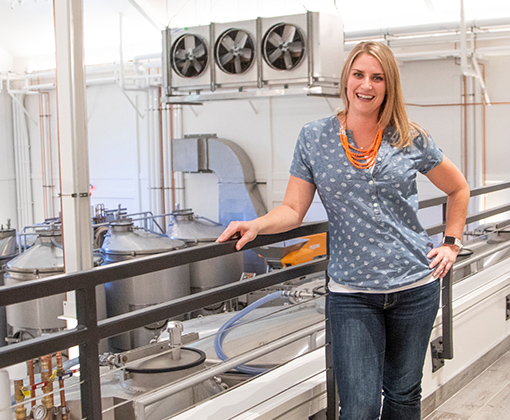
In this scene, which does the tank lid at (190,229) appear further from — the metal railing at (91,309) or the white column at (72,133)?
the metal railing at (91,309)

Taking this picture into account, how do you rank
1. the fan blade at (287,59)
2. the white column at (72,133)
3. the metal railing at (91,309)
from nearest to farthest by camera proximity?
the metal railing at (91,309) → the white column at (72,133) → the fan blade at (287,59)

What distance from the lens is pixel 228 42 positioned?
6578 mm

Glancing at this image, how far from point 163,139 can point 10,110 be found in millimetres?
3489

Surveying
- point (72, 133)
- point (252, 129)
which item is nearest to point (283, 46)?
point (252, 129)

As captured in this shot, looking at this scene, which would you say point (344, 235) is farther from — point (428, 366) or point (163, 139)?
point (163, 139)

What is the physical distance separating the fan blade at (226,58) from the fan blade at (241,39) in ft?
0.43

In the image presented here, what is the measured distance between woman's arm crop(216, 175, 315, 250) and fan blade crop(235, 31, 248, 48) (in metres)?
5.08

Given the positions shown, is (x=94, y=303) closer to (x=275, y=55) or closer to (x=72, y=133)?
(x=72, y=133)

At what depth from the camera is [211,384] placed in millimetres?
2217

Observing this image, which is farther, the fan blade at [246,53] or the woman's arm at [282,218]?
the fan blade at [246,53]

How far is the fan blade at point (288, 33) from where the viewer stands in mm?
6168

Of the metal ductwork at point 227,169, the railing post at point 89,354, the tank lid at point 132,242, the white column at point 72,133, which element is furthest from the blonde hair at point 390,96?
the metal ductwork at point 227,169

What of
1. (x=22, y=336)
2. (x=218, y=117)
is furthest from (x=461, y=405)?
(x=218, y=117)

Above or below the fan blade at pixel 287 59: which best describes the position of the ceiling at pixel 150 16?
above
